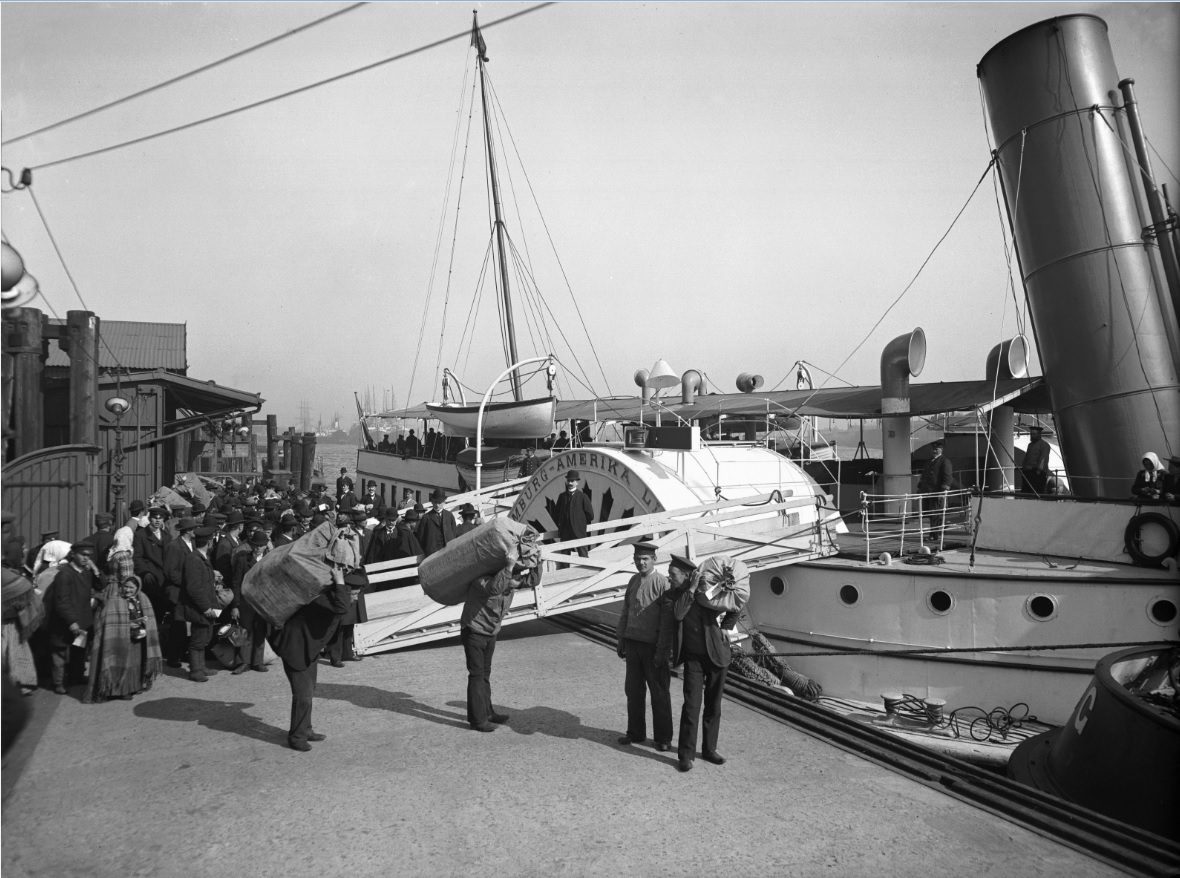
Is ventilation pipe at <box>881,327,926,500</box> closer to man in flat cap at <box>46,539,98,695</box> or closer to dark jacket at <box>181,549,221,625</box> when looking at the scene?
dark jacket at <box>181,549,221,625</box>

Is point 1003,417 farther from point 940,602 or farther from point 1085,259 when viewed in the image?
point 940,602

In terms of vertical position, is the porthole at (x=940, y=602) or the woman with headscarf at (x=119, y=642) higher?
the woman with headscarf at (x=119, y=642)

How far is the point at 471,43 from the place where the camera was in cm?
3053

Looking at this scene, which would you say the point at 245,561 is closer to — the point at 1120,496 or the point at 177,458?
the point at 1120,496

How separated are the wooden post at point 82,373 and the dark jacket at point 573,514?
7756 mm

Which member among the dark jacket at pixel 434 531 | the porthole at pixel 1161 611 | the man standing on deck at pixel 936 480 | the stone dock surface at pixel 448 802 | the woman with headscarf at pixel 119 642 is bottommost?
the stone dock surface at pixel 448 802

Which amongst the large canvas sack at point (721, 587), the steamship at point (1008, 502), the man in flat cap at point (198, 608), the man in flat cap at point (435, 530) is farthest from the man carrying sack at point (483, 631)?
the man in flat cap at point (435, 530)

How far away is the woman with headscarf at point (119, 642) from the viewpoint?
7.16 meters

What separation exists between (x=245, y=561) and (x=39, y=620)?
1.90m

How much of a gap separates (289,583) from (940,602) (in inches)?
355

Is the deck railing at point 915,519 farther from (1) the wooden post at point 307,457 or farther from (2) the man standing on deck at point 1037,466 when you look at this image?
Result: (1) the wooden post at point 307,457

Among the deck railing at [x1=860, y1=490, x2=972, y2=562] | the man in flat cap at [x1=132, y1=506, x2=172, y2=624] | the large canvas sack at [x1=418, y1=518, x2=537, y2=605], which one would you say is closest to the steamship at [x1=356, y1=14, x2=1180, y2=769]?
the deck railing at [x1=860, y1=490, x2=972, y2=562]

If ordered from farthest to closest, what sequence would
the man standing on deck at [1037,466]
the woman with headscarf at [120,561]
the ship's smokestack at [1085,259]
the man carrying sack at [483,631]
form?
1. the man standing on deck at [1037,466]
2. the ship's smokestack at [1085,259]
3. the woman with headscarf at [120,561]
4. the man carrying sack at [483,631]

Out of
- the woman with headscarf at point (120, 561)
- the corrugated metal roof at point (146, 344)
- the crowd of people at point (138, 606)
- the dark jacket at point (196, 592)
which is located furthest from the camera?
the corrugated metal roof at point (146, 344)
